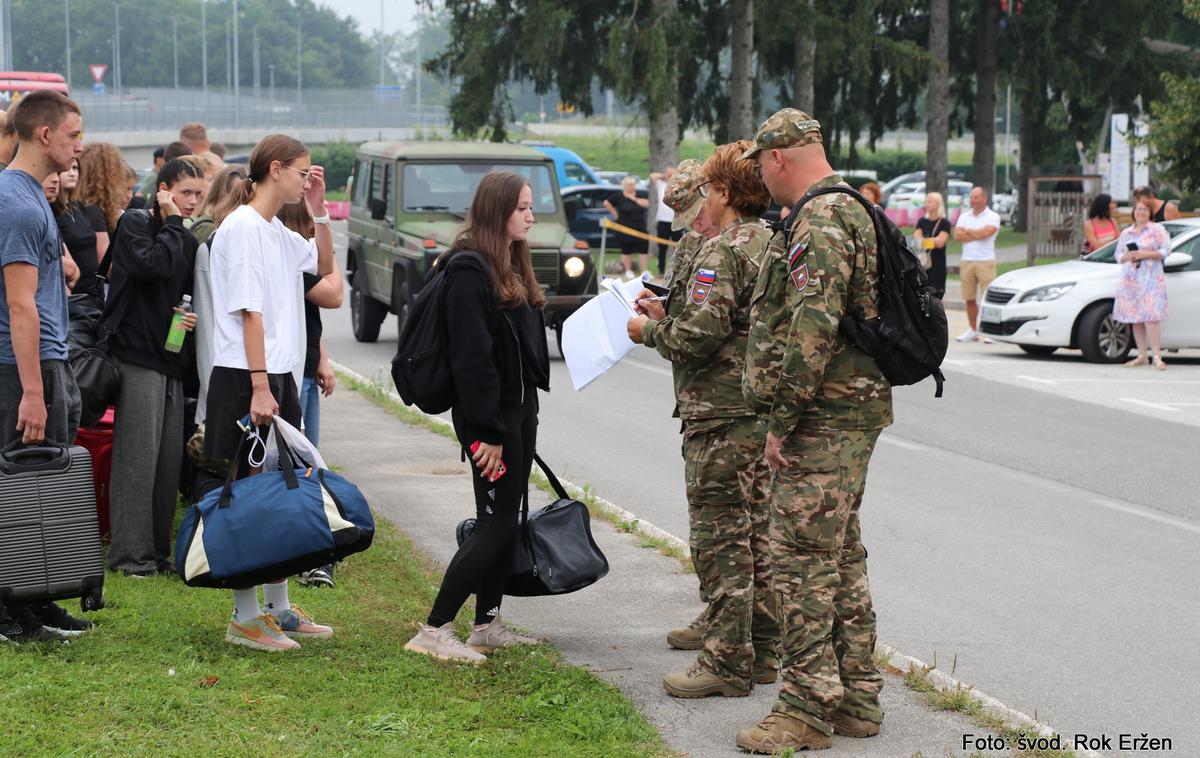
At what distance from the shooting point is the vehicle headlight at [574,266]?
1655cm

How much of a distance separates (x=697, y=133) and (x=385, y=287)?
60.9 feet

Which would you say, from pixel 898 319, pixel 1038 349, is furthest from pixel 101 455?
pixel 1038 349

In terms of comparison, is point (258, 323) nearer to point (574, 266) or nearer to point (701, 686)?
point (701, 686)

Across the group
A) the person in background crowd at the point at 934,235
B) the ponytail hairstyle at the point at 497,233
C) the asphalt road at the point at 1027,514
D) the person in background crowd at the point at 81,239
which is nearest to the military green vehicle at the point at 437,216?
the asphalt road at the point at 1027,514

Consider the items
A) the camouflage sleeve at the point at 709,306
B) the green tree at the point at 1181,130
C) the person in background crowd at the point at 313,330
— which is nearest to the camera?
the camouflage sleeve at the point at 709,306

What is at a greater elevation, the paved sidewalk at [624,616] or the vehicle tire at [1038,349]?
the vehicle tire at [1038,349]

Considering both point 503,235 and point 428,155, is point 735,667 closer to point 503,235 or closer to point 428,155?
point 503,235

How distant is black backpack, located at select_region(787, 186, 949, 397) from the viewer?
4730mm

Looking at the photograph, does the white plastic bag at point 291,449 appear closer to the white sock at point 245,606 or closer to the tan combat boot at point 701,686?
the white sock at point 245,606

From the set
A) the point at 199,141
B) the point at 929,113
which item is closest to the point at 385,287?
the point at 199,141

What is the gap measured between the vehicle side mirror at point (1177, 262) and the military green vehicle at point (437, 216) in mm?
6176

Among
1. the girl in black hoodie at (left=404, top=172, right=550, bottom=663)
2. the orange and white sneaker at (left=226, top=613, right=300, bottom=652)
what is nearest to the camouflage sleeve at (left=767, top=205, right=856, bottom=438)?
the girl in black hoodie at (left=404, top=172, right=550, bottom=663)

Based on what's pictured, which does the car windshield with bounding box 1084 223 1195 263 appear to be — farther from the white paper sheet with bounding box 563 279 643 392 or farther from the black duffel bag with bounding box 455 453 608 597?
the black duffel bag with bounding box 455 453 608 597

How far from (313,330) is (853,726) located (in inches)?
145
